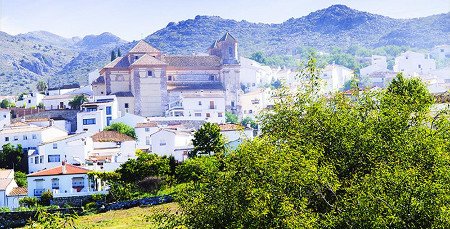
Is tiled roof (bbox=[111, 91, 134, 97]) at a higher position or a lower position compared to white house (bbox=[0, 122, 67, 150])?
higher

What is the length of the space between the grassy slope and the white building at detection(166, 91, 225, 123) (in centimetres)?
3848

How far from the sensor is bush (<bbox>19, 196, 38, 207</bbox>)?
45.0 metres

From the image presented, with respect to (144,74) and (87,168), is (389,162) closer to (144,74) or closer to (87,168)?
(87,168)

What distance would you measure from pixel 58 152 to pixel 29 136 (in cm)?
608

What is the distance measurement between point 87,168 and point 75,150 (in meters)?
5.78

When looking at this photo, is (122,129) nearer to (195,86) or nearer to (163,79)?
(163,79)

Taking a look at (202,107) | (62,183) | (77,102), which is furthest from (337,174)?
(77,102)

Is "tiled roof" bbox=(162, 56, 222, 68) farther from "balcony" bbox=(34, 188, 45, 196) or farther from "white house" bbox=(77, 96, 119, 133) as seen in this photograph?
"balcony" bbox=(34, 188, 45, 196)

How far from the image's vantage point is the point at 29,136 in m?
59.9

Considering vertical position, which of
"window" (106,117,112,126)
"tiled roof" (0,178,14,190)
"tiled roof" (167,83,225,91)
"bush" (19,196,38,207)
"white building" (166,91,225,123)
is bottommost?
"bush" (19,196,38,207)

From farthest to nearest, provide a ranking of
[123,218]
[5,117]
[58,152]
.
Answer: [5,117], [58,152], [123,218]

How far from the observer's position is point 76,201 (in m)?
45.1

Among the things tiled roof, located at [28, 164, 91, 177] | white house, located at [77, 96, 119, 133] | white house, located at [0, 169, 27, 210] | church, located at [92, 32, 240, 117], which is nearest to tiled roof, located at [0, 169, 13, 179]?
white house, located at [0, 169, 27, 210]

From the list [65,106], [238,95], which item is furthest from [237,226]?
[238,95]
